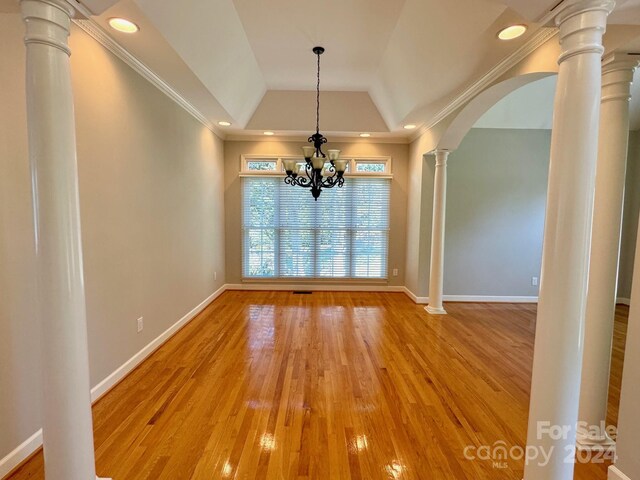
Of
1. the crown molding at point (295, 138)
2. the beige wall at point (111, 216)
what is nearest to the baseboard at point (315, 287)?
the beige wall at point (111, 216)

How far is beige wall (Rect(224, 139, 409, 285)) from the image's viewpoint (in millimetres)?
5516

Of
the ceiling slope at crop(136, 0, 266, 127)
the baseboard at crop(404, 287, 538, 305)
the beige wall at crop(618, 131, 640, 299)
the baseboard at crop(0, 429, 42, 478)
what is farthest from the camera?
the baseboard at crop(404, 287, 538, 305)

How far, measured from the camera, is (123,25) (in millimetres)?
2150

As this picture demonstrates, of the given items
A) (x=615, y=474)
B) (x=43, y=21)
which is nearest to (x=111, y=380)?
(x=43, y=21)

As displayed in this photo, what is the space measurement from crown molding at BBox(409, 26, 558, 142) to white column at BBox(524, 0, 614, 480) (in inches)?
11.4

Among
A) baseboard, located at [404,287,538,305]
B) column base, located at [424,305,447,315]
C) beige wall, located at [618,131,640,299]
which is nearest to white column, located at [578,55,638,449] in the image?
column base, located at [424,305,447,315]

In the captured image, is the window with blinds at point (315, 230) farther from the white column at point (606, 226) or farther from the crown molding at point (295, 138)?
the white column at point (606, 226)

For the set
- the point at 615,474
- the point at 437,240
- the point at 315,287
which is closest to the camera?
the point at 615,474

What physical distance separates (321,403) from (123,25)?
3.11m

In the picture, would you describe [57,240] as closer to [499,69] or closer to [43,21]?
[43,21]

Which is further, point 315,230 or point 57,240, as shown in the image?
point 315,230

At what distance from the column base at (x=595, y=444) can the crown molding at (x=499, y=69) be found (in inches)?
95.8

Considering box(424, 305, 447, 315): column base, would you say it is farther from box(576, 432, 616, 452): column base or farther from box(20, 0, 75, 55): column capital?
box(20, 0, 75, 55): column capital

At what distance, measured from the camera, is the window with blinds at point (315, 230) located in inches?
221
